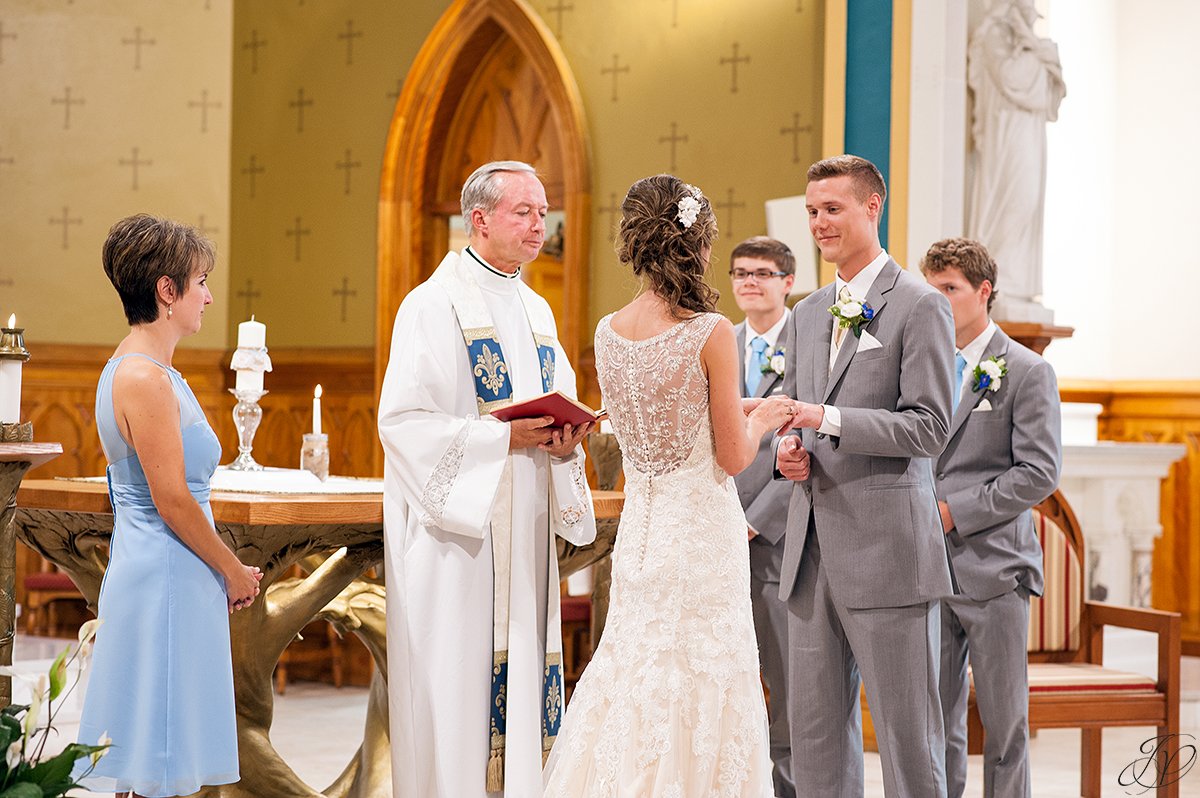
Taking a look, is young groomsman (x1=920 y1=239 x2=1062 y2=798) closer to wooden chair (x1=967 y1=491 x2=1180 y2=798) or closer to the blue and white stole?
wooden chair (x1=967 y1=491 x2=1180 y2=798)

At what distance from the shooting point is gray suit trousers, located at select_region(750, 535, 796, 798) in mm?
4438

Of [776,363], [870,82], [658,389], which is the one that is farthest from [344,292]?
[658,389]

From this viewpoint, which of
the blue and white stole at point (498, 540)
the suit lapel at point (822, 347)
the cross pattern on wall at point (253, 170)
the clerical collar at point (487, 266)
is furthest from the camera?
the cross pattern on wall at point (253, 170)

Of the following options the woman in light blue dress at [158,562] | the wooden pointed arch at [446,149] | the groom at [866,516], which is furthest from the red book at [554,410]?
the wooden pointed arch at [446,149]

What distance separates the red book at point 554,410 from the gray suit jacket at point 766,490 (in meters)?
1.02

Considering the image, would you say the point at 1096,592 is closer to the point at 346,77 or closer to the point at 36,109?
the point at 346,77

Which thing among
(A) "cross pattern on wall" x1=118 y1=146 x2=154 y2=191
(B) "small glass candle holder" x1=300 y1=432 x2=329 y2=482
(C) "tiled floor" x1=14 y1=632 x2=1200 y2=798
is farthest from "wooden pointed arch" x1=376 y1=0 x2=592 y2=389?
(B) "small glass candle holder" x1=300 y1=432 x2=329 y2=482

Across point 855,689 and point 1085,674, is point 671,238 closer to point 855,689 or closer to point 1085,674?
point 855,689

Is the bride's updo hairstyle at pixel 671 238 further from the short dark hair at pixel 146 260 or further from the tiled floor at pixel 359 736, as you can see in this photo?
the tiled floor at pixel 359 736

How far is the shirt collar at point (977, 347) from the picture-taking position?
13.1 feet

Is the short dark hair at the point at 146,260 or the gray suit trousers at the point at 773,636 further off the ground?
the short dark hair at the point at 146,260

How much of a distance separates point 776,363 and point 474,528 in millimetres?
1320

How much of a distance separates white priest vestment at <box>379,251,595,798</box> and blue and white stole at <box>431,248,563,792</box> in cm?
2

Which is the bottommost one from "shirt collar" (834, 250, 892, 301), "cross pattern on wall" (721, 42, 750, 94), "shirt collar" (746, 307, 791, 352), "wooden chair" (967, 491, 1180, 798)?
"wooden chair" (967, 491, 1180, 798)
